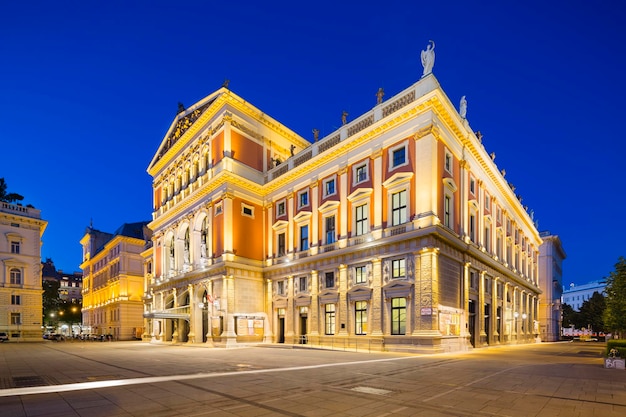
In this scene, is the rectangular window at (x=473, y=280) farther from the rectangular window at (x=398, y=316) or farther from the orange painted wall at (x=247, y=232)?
the orange painted wall at (x=247, y=232)

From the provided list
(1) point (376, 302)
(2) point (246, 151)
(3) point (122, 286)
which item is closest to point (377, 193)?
(1) point (376, 302)

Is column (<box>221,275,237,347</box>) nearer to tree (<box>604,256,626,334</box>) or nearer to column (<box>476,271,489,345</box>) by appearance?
column (<box>476,271,489,345</box>)

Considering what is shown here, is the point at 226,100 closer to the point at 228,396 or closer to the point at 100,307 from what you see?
the point at 228,396

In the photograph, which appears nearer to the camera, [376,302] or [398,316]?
[398,316]

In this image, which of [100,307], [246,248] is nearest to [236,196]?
[246,248]

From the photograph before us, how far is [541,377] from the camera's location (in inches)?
548

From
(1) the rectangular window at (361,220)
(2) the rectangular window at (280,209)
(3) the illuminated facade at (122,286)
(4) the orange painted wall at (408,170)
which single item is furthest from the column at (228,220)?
(3) the illuminated facade at (122,286)

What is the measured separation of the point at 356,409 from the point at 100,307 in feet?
277

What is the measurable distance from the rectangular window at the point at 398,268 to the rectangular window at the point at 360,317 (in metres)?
3.66

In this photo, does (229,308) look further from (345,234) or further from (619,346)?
(619,346)

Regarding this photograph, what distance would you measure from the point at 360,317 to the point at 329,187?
11.7m

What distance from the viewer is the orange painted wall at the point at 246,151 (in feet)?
130

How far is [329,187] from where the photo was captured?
3506 cm

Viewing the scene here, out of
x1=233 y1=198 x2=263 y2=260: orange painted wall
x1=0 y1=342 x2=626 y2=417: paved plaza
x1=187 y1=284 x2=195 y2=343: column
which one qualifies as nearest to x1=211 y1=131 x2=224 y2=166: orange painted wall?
x1=233 y1=198 x2=263 y2=260: orange painted wall
